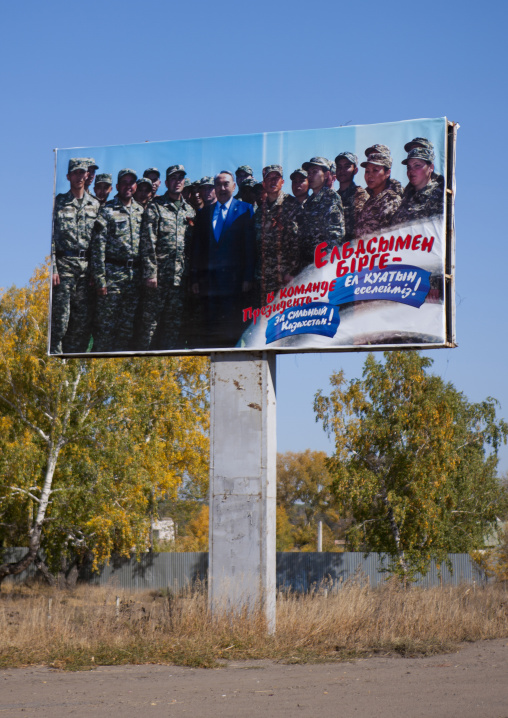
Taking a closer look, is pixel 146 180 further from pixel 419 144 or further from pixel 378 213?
pixel 419 144

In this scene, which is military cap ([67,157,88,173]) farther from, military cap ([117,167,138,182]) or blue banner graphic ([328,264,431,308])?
blue banner graphic ([328,264,431,308])

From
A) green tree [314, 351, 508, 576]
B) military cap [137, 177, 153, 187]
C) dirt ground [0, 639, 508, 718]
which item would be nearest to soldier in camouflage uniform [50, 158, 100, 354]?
military cap [137, 177, 153, 187]

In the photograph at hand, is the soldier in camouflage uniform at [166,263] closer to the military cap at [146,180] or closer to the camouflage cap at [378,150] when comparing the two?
the military cap at [146,180]

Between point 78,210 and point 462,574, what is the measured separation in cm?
2655

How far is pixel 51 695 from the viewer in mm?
9461

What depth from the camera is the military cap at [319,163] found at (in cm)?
1459

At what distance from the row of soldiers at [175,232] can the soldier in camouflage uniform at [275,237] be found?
2cm

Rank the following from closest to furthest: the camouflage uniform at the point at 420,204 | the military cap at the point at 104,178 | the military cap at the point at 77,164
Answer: the camouflage uniform at the point at 420,204 < the military cap at the point at 104,178 < the military cap at the point at 77,164

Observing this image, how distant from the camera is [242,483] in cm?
1425

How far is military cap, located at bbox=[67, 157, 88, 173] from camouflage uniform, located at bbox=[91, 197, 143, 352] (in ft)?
2.82

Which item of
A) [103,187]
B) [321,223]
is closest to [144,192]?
[103,187]

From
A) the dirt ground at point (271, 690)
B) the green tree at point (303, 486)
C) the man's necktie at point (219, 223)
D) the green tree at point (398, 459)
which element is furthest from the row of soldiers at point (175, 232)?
the green tree at point (303, 486)

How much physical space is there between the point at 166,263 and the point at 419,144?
4696mm

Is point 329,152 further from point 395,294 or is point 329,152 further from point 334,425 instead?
point 334,425
